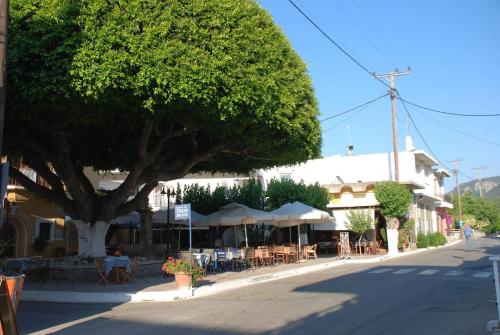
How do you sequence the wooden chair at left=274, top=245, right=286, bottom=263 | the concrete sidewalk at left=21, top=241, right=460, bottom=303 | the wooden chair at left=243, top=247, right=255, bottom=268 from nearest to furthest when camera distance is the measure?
the concrete sidewalk at left=21, top=241, right=460, bottom=303, the wooden chair at left=243, top=247, right=255, bottom=268, the wooden chair at left=274, top=245, right=286, bottom=263

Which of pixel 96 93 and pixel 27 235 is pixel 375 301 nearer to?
Answer: pixel 96 93

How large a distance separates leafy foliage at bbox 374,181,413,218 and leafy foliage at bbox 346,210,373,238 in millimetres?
1221

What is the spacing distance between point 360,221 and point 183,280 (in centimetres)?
1914

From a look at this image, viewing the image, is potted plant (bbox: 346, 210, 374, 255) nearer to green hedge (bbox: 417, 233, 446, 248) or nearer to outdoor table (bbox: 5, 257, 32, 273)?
green hedge (bbox: 417, 233, 446, 248)

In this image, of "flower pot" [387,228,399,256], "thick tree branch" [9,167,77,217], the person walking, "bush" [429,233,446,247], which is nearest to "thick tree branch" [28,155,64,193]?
"thick tree branch" [9,167,77,217]

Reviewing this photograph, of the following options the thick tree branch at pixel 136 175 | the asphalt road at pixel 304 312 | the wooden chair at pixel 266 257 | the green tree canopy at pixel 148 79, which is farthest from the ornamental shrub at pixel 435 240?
the thick tree branch at pixel 136 175

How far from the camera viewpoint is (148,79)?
12.7m

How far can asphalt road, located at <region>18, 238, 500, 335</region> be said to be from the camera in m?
8.98

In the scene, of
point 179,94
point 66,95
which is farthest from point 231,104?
point 66,95

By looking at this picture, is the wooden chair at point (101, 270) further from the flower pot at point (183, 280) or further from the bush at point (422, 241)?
the bush at point (422, 241)

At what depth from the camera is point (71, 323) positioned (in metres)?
10.5

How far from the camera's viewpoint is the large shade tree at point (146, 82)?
499 inches

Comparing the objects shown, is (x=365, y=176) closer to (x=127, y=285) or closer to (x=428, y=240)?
(x=428, y=240)

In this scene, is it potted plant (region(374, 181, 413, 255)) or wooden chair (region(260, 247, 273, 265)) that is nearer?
wooden chair (region(260, 247, 273, 265))
